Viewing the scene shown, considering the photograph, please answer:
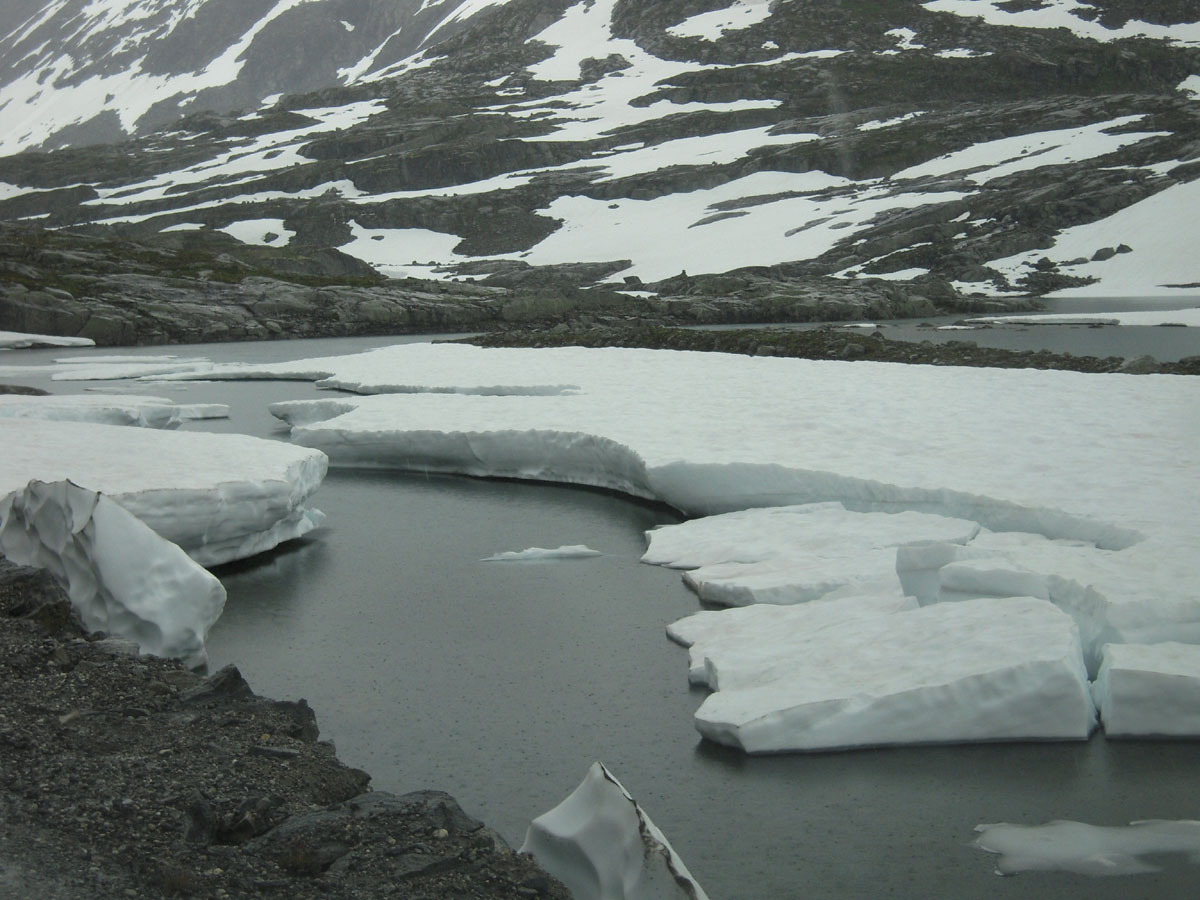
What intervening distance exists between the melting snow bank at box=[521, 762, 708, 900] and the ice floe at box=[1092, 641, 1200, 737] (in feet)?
10.6

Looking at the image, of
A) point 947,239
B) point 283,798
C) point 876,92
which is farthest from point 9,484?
point 876,92

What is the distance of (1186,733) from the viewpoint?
649 cm

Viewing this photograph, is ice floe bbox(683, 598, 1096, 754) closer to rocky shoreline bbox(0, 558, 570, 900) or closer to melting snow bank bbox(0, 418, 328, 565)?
rocky shoreline bbox(0, 558, 570, 900)

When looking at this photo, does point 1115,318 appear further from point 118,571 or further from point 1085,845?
point 118,571

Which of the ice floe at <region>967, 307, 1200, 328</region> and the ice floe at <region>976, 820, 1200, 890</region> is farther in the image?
the ice floe at <region>967, 307, 1200, 328</region>

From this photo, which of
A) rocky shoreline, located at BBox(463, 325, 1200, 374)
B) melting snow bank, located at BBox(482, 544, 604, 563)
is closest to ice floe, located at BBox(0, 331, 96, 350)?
rocky shoreline, located at BBox(463, 325, 1200, 374)

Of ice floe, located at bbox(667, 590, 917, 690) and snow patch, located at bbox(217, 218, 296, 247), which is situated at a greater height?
ice floe, located at bbox(667, 590, 917, 690)

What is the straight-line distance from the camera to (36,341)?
37531 millimetres

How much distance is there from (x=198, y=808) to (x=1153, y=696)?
5.20m

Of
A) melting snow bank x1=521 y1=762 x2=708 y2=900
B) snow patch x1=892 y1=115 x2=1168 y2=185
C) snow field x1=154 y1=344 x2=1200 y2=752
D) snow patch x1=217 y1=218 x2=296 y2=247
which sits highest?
melting snow bank x1=521 y1=762 x2=708 y2=900

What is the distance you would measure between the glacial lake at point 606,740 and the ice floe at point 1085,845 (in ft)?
0.27

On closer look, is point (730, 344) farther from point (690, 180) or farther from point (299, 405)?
point (690, 180)

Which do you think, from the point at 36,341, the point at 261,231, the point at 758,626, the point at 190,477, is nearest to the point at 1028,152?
the point at 261,231

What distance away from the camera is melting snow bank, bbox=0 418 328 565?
32.7 ft
